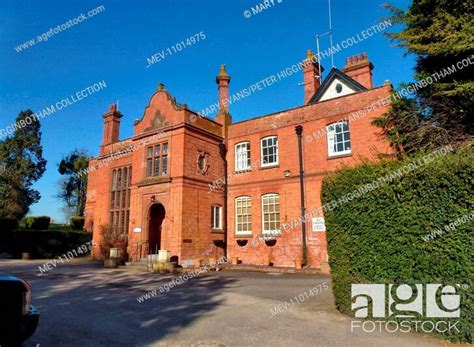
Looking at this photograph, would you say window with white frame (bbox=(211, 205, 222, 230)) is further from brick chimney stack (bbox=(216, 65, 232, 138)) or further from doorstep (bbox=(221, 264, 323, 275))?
brick chimney stack (bbox=(216, 65, 232, 138))

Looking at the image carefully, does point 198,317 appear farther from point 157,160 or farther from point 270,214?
point 157,160

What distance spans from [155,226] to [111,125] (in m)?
A: 9.72

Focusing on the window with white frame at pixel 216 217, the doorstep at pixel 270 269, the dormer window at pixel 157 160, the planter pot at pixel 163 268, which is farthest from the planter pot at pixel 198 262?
the dormer window at pixel 157 160

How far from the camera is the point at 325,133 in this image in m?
18.0

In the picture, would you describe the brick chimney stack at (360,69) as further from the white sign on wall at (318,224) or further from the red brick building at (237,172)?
the white sign on wall at (318,224)

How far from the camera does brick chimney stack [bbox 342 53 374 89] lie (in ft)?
73.0

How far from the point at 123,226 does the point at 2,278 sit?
17.7 m

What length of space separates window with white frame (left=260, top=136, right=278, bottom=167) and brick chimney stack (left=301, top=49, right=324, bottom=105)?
5726mm

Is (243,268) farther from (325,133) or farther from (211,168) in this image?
(325,133)

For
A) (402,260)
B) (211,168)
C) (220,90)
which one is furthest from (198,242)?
(402,260)

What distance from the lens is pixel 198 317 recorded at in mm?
7234

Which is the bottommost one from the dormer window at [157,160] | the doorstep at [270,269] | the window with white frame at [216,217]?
the doorstep at [270,269]

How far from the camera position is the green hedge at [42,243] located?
930 inches

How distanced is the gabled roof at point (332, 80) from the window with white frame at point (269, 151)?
160 inches
